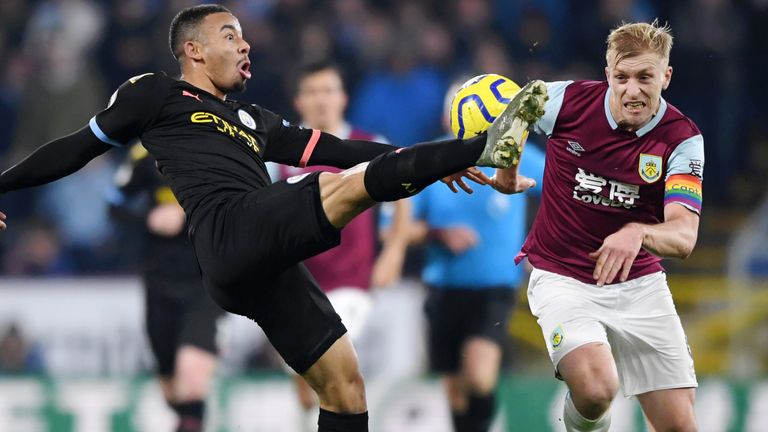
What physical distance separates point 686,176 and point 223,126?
6.28 ft

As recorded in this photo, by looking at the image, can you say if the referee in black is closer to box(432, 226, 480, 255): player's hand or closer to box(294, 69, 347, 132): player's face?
box(294, 69, 347, 132): player's face

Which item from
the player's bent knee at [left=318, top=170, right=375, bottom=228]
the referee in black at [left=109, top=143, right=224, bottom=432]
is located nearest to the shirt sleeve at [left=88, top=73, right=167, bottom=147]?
the player's bent knee at [left=318, top=170, right=375, bottom=228]

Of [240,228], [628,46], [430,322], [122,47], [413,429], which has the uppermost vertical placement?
[122,47]

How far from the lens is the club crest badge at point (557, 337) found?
536 centimetres

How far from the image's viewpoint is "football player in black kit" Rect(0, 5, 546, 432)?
15.7 feet

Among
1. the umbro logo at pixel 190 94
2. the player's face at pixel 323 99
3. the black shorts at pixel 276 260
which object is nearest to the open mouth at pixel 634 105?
the black shorts at pixel 276 260

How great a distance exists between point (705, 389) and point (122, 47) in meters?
6.15

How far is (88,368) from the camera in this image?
967 cm

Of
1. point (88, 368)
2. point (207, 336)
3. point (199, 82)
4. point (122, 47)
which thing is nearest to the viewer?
point (199, 82)

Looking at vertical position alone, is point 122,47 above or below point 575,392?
above

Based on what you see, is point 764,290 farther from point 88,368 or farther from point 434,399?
point 88,368

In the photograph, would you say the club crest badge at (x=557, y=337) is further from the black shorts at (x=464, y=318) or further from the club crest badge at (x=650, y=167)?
the black shorts at (x=464, y=318)

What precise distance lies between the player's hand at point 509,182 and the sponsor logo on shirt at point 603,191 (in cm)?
22

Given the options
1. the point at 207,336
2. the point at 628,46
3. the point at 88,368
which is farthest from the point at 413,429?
the point at 628,46
